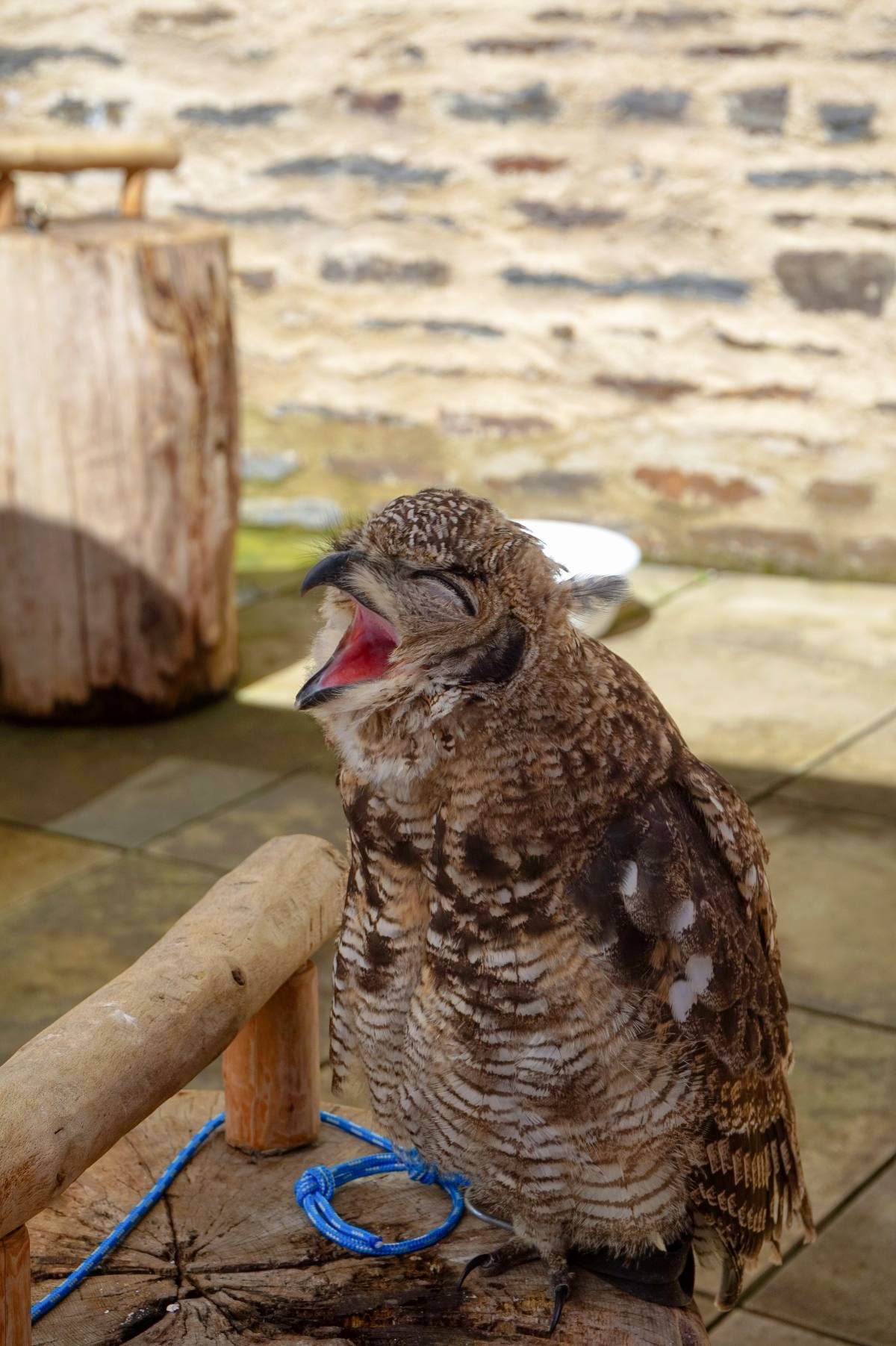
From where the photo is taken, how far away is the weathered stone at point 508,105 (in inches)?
189

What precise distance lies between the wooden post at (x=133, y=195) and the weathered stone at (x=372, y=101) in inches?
49.0

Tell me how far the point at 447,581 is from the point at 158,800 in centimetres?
250

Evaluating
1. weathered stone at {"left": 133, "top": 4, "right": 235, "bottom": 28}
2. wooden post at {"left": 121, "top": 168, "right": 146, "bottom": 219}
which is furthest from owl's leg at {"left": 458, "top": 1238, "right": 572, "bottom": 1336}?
weathered stone at {"left": 133, "top": 4, "right": 235, "bottom": 28}

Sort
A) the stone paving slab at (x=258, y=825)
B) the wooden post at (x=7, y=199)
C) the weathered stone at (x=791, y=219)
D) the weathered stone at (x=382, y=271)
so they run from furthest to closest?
the weathered stone at (x=382, y=271) → the weathered stone at (x=791, y=219) → the wooden post at (x=7, y=199) → the stone paving slab at (x=258, y=825)

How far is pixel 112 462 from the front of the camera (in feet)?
12.2

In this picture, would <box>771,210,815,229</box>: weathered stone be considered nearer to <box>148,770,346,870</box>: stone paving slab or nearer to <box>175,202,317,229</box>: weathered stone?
<box>175,202,317,229</box>: weathered stone

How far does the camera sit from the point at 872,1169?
2344mm

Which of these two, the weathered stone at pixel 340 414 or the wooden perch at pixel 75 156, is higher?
the wooden perch at pixel 75 156

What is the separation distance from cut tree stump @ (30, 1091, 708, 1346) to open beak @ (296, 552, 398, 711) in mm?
571

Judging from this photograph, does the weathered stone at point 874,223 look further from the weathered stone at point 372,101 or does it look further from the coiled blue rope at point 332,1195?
the coiled blue rope at point 332,1195

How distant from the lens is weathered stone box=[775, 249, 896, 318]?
4570 mm

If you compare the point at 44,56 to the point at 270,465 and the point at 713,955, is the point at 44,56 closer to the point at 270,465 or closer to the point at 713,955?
the point at 270,465

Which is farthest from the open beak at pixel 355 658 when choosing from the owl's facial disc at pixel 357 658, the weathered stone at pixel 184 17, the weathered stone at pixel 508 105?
the weathered stone at pixel 184 17

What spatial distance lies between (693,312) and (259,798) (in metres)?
2.20
